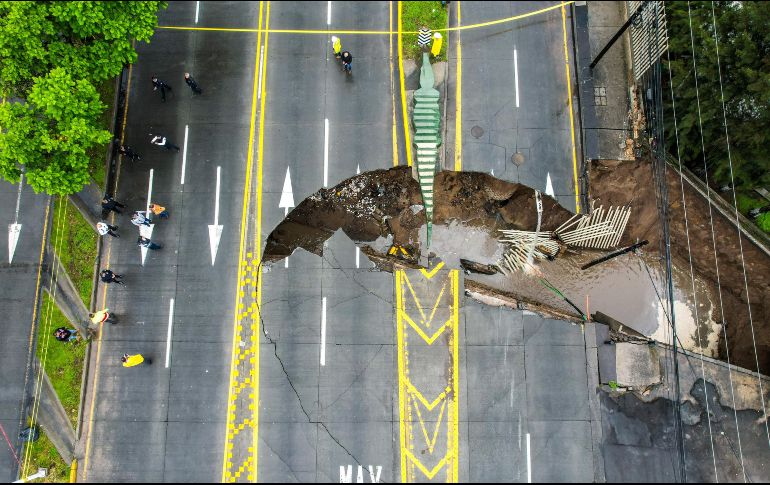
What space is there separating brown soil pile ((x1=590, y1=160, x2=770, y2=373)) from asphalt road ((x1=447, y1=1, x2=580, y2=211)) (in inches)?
78.0

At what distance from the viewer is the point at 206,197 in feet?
69.8

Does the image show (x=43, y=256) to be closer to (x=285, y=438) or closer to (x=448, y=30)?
(x=285, y=438)

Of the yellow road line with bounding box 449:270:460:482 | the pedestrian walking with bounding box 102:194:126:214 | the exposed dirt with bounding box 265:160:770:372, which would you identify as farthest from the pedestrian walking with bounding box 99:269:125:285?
the yellow road line with bounding box 449:270:460:482

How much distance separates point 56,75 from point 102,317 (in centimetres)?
926

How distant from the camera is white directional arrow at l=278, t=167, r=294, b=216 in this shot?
21.2m

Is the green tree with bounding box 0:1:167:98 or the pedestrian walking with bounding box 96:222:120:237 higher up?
the green tree with bounding box 0:1:167:98

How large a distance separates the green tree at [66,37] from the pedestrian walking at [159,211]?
17.7ft

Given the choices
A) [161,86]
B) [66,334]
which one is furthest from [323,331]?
[161,86]

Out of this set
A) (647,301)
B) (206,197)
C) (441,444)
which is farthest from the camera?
(647,301)

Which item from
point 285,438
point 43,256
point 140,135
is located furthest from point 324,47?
point 285,438

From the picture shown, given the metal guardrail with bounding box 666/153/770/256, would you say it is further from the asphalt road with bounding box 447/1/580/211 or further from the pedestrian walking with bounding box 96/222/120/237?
the pedestrian walking with bounding box 96/222/120/237

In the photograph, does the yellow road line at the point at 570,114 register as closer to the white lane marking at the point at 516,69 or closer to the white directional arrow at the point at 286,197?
the white lane marking at the point at 516,69

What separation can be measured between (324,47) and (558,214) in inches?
533

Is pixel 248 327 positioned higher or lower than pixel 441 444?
higher
